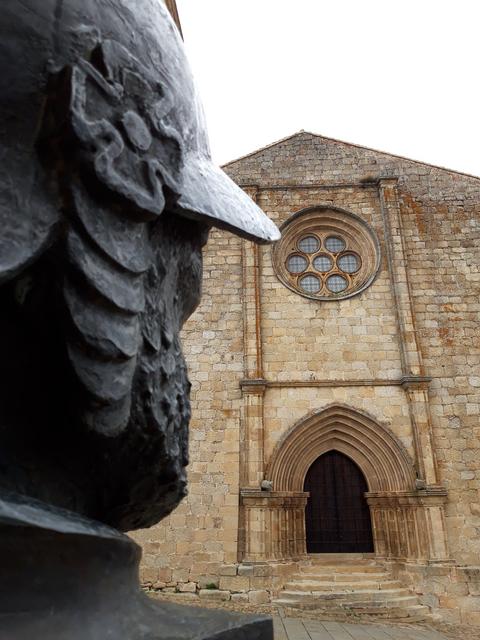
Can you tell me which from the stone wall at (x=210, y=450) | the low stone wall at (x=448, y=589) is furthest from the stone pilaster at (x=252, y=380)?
the low stone wall at (x=448, y=589)

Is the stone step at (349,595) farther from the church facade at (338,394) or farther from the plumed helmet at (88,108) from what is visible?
the plumed helmet at (88,108)

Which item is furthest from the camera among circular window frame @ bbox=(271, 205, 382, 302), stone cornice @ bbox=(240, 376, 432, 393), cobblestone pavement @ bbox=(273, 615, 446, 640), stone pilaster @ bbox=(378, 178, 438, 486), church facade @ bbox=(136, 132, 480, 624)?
circular window frame @ bbox=(271, 205, 382, 302)

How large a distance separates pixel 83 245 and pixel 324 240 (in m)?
10.2

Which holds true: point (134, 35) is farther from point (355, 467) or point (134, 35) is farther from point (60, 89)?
point (355, 467)

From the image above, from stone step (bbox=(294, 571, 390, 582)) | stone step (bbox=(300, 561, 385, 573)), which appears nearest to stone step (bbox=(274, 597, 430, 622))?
stone step (bbox=(294, 571, 390, 582))

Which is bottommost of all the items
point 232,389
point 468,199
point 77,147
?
point 77,147

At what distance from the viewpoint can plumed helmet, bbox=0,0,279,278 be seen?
2.41ft

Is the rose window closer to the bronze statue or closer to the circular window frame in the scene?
the circular window frame

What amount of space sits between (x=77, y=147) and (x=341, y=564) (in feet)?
28.5

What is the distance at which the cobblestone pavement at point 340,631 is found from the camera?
5.82m

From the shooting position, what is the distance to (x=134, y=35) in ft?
3.06

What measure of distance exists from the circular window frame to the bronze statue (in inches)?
358

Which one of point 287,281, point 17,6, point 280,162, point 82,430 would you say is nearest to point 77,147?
point 17,6

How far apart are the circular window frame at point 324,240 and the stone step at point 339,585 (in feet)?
16.9
